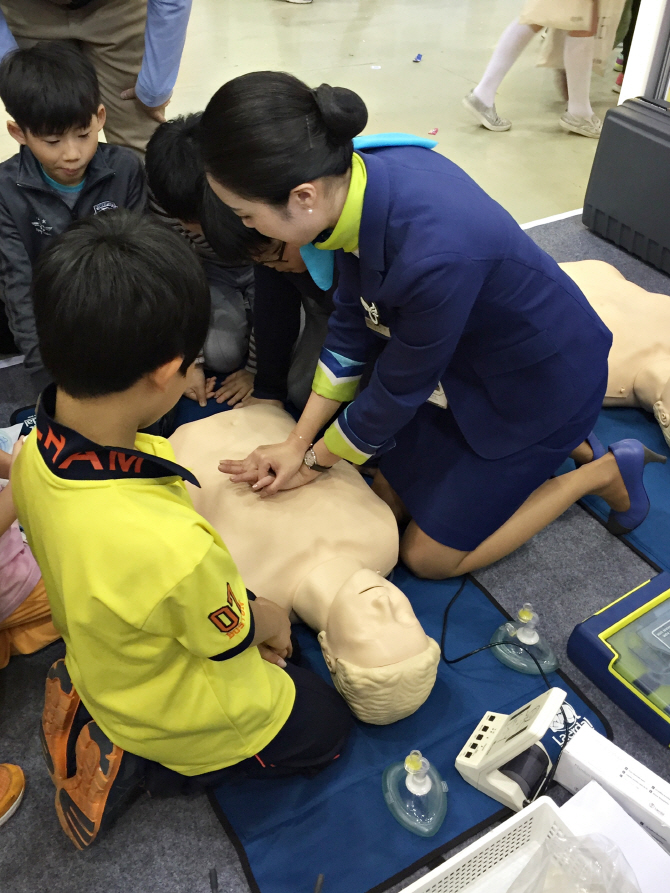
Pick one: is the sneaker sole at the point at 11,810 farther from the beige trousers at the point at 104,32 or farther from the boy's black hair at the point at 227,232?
the beige trousers at the point at 104,32

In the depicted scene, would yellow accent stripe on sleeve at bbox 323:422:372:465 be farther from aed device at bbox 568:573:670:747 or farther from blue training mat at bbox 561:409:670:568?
blue training mat at bbox 561:409:670:568

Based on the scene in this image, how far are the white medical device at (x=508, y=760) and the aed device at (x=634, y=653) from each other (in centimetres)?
22

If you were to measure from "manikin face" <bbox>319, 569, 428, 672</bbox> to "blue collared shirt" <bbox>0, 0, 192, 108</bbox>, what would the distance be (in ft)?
5.11

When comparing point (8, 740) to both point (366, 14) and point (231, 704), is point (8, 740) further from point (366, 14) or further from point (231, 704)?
point (366, 14)

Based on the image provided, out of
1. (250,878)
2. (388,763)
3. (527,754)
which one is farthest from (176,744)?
(527,754)

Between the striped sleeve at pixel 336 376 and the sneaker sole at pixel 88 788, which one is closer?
the sneaker sole at pixel 88 788

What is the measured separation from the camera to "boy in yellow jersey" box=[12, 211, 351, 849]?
2.53ft

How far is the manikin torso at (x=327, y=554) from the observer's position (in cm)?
125

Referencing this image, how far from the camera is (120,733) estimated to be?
1024 millimetres

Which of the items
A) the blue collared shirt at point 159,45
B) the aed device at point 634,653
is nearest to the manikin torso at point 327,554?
the aed device at point 634,653

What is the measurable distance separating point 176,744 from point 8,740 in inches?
19.2

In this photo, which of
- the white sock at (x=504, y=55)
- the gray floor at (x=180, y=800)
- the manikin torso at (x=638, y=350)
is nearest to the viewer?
the gray floor at (x=180, y=800)

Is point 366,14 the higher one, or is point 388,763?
point 366,14

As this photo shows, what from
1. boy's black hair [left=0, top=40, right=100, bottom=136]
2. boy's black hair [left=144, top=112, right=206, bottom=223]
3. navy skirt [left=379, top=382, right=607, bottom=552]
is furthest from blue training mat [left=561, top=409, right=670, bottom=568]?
boy's black hair [left=0, top=40, right=100, bottom=136]
